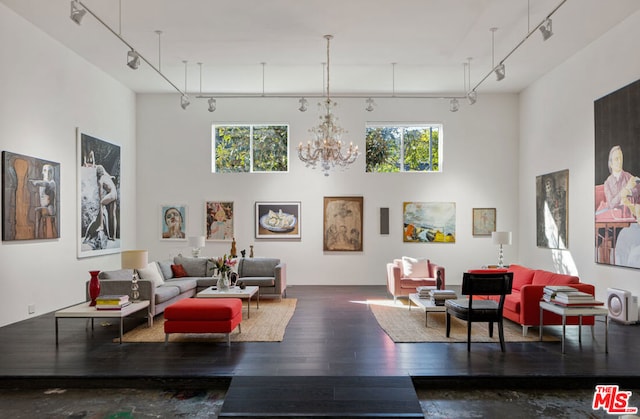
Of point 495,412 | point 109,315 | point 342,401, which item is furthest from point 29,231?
point 495,412

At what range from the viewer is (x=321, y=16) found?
23.9 feet

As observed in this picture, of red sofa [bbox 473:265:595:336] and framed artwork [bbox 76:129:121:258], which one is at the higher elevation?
framed artwork [bbox 76:129:121:258]

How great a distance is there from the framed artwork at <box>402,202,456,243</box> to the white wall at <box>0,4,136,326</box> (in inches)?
291

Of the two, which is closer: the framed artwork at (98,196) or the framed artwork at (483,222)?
the framed artwork at (98,196)

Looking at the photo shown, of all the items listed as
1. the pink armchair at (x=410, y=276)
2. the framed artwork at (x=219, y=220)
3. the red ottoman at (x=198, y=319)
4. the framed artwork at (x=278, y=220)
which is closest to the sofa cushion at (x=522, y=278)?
the pink armchair at (x=410, y=276)

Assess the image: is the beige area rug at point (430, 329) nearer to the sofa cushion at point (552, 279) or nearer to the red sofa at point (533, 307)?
the red sofa at point (533, 307)

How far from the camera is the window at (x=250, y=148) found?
39.2 ft

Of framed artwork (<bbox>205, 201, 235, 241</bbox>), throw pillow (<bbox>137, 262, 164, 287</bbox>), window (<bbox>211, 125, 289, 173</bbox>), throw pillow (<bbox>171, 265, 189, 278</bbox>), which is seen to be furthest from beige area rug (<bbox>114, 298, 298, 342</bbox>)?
window (<bbox>211, 125, 289, 173</bbox>)

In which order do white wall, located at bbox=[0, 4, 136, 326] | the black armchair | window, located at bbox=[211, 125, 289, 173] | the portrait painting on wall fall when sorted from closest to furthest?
the black armchair → white wall, located at bbox=[0, 4, 136, 326] → the portrait painting on wall → window, located at bbox=[211, 125, 289, 173]

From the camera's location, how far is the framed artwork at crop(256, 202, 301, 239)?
11719 mm

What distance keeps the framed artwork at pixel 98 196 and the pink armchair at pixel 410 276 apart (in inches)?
251

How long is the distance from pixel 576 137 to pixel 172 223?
384 inches

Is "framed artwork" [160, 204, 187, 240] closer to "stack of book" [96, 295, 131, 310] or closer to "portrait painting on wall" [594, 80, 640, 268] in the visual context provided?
"stack of book" [96, 295, 131, 310]

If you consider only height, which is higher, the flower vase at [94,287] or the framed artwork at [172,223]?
the framed artwork at [172,223]
